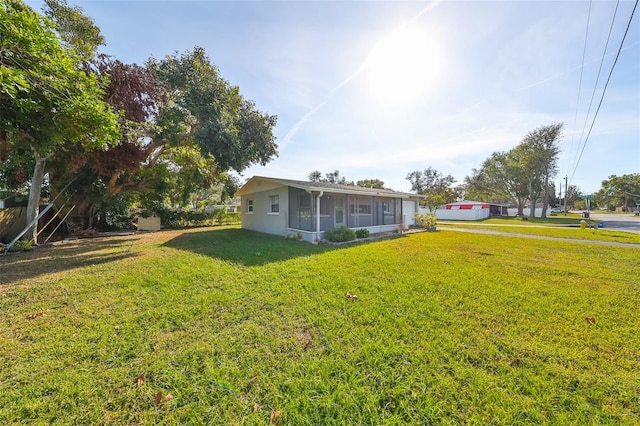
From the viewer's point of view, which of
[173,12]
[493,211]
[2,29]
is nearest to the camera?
[2,29]

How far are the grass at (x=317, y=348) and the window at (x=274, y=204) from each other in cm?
749

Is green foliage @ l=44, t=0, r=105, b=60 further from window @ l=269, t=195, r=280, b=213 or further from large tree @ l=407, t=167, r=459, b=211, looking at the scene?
large tree @ l=407, t=167, r=459, b=211

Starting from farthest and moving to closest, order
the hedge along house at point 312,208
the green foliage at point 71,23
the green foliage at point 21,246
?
1. the hedge along house at point 312,208
2. the green foliage at point 71,23
3. the green foliage at point 21,246

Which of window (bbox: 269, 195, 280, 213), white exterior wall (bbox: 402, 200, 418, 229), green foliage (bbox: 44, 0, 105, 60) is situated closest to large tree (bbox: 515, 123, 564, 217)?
white exterior wall (bbox: 402, 200, 418, 229)

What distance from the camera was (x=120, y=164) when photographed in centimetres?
970

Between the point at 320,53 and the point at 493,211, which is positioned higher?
the point at 320,53

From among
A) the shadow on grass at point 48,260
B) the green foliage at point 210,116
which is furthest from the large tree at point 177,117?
the shadow on grass at point 48,260

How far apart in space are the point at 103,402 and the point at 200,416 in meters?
0.89

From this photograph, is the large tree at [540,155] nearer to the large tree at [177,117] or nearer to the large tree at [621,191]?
the large tree at [621,191]

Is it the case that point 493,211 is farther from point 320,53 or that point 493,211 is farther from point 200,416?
point 200,416

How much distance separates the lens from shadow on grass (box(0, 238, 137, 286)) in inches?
217

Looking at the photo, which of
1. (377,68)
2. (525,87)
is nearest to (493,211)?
(525,87)

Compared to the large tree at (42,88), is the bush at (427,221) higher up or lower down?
lower down

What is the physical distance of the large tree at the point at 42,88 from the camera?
377cm
